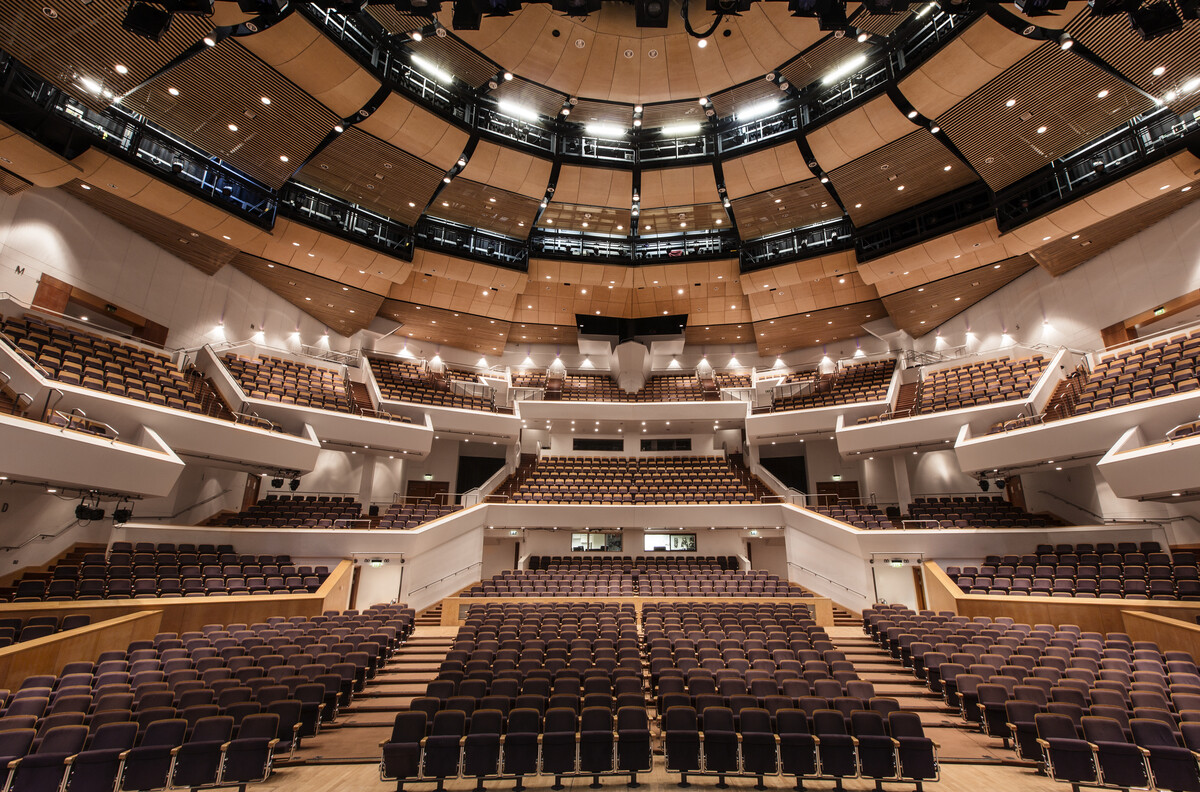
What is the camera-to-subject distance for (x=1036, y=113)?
1142 centimetres

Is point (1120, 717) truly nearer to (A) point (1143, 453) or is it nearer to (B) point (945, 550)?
(A) point (1143, 453)

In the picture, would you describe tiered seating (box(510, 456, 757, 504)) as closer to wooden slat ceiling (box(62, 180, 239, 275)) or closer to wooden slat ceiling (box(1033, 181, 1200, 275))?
wooden slat ceiling (box(1033, 181, 1200, 275))

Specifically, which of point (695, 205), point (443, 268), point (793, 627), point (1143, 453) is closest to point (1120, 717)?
point (793, 627)

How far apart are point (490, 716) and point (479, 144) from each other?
13.2m

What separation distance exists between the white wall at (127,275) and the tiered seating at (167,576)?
5428mm

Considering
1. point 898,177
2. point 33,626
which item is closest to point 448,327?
point 33,626

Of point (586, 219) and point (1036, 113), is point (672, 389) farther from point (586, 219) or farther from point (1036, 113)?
point (1036, 113)

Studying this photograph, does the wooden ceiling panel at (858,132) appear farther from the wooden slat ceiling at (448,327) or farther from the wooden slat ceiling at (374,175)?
the wooden slat ceiling at (448,327)

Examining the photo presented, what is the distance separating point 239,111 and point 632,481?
13.6 metres

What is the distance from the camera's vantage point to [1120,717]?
15.9ft

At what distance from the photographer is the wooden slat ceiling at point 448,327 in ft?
61.6

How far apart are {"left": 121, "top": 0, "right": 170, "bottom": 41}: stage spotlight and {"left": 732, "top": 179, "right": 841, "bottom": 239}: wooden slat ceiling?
13115 millimetres

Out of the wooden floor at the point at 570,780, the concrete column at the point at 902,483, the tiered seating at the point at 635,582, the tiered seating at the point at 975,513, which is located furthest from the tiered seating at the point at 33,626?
the concrete column at the point at 902,483

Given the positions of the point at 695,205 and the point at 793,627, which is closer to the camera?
the point at 793,627
